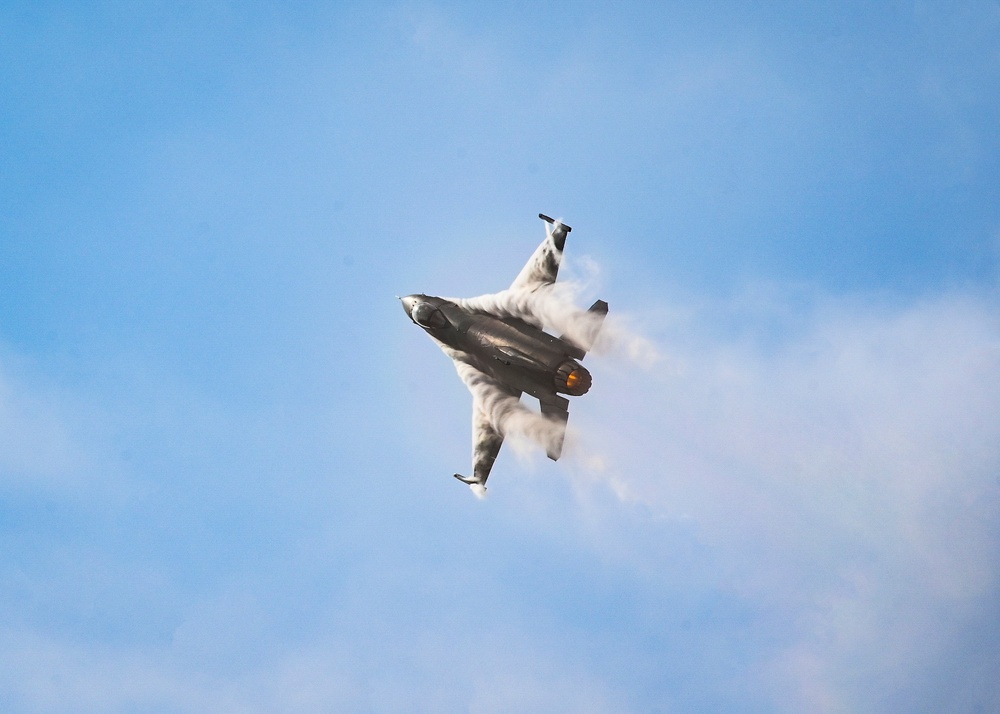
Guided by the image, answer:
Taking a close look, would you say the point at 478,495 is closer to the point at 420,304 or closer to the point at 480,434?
the point at 480,434

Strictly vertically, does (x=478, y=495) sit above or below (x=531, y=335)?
below

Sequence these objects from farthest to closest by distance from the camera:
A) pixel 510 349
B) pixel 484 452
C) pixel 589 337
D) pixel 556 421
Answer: pixel 484 452, pixel 556 421, pixel 510 349, pixel 589 337

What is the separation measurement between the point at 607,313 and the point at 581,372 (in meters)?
4.86

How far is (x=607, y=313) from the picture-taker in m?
53.1

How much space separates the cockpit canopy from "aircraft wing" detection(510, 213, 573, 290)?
198 inches

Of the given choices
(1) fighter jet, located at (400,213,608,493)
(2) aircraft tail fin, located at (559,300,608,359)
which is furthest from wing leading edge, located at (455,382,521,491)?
(2) aircraft tail fin, located at (559,300,608,359)

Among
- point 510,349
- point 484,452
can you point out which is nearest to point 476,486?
point 484,452

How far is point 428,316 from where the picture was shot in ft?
190

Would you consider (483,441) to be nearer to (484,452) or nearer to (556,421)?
(484,452)

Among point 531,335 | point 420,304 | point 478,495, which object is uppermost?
point 420,304

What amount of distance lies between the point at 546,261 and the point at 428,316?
27.3 feet

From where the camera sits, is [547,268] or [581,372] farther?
[547,268]

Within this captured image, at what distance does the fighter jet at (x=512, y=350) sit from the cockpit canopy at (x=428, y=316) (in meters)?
0.06

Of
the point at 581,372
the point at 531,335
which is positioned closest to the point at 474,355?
the point at 531,335
